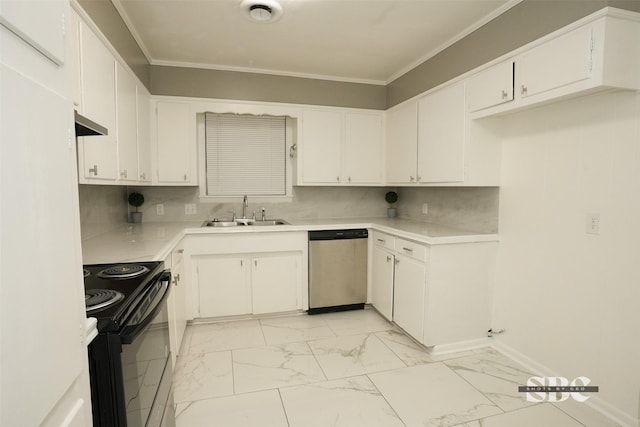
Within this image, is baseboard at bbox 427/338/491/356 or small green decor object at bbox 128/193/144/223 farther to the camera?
small green decor object at bbox 128/193/144/223

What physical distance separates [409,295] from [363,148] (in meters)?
1.71

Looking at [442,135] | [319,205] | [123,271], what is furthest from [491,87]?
[123,271]

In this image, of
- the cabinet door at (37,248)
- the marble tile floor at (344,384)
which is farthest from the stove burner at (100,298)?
the marble tile floor at (344,384)

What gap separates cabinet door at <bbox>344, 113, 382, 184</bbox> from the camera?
11.9 ft

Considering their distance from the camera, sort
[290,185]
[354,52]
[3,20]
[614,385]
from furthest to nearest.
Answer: [290,185]
[354,52]
[614,385]
[3,20]

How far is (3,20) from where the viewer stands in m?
0.47

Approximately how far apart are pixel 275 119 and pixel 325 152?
0.70 meters

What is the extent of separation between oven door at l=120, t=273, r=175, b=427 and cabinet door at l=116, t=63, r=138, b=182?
43.9 inches

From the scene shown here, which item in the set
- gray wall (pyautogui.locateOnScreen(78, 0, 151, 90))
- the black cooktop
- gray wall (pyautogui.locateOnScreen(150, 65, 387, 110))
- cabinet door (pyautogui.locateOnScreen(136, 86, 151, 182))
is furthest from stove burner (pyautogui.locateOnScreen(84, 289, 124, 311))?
gray wall (pyautogui.locateOnScreen(150, 65, 387, 110))

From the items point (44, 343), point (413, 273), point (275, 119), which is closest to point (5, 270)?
point (44, 343)

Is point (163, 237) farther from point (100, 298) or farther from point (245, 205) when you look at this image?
point (100, 298)

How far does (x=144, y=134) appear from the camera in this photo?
9.33 feet

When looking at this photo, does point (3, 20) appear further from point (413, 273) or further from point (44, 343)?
point (413, 273)

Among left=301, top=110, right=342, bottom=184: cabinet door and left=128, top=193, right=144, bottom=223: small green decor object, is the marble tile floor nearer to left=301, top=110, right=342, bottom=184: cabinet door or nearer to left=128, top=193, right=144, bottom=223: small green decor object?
left=128, top=193, right=144, bottom=223: small green decor object
